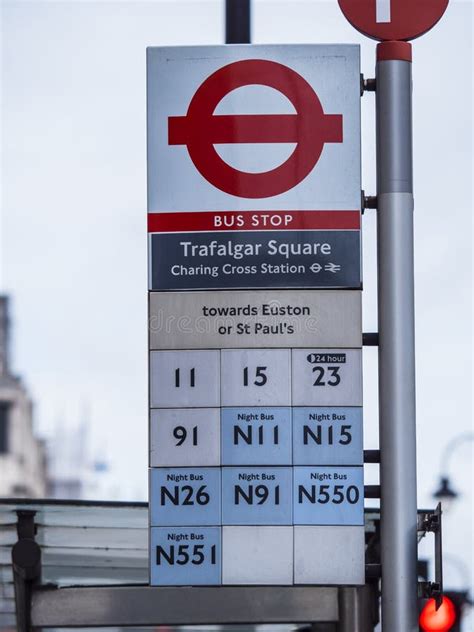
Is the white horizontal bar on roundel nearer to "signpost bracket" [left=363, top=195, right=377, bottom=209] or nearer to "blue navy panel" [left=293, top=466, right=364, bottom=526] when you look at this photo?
"signpost bracket" [left=363, top=195, right=377, bottom=209]

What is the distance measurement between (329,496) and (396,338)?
807 mm

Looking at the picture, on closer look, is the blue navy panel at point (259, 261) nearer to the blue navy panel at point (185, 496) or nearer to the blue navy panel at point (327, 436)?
the blue navy panel at point (327, 436)

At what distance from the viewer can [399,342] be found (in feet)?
23.7

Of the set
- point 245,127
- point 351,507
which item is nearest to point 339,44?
point 245,127

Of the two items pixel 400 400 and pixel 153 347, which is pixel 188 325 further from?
pixel 400 400

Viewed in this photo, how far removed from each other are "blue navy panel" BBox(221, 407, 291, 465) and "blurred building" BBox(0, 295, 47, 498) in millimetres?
59865

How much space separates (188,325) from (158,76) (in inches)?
51.6

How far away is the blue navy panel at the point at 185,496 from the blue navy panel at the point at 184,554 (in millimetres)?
43

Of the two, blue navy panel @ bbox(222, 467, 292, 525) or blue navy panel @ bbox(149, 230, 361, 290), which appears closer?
blue navy panel @ bbox(222, 467, 292, 525)

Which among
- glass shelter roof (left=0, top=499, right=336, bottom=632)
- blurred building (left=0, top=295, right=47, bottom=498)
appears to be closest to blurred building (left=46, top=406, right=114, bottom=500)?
blurred building (left=0, top=295, right=47, bottom=498)

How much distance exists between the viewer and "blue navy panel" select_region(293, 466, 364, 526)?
7.17 metres

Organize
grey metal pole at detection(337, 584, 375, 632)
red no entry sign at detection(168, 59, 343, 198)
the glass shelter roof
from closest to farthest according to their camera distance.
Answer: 1. red no entry sign at detection(168, 59, 343, 198)
2. grey metal pole at detection(337, 584, 375, 632)
3. the glass shelter roof

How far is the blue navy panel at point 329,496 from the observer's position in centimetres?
717

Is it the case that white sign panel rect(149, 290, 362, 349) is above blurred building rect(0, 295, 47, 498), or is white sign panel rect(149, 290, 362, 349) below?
above
